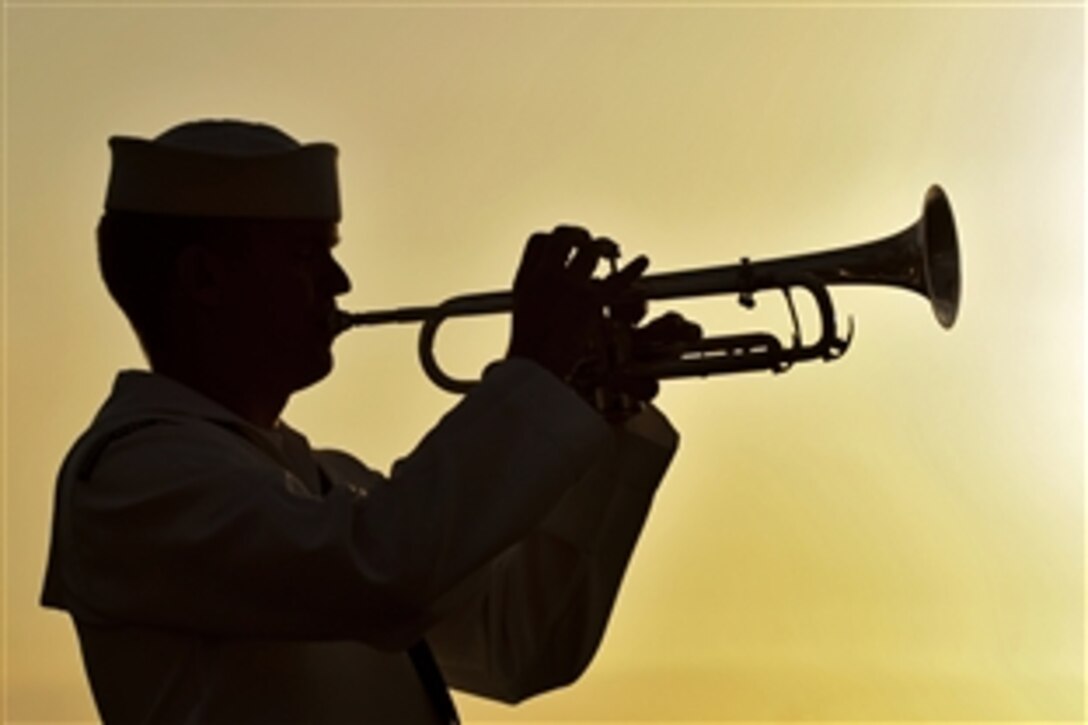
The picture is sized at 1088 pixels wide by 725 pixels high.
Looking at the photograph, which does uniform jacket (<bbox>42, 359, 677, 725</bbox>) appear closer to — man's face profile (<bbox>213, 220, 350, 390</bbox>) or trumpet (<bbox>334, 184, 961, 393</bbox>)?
man's face profile (<bbox>213, 220, 350, 390</bbox>)

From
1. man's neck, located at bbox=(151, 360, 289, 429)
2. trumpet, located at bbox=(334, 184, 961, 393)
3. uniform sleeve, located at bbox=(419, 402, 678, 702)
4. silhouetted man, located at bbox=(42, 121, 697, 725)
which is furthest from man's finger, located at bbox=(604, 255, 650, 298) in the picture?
man's neck, located at bbox=(151, 360, 289, 429)

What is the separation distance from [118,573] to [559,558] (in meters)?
0.69

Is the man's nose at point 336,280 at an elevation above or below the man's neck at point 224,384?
above

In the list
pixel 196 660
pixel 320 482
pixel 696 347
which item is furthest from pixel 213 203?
pixel 696 347

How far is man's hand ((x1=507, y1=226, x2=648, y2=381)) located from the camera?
82.9 inches

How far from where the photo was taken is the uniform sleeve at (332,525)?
1964 mm

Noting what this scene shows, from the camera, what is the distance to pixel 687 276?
8.84 feet

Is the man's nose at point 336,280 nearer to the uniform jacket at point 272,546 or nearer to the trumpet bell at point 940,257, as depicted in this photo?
the uniform jacket at point 272,546

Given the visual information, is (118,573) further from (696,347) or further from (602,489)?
(696,347)

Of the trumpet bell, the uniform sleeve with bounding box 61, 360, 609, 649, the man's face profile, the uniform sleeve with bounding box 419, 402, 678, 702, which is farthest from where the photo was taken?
the trumpet bell

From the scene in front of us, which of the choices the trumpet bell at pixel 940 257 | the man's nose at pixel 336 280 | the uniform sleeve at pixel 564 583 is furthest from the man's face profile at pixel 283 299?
the trumpet bell at pixel 940 257

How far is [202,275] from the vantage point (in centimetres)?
226

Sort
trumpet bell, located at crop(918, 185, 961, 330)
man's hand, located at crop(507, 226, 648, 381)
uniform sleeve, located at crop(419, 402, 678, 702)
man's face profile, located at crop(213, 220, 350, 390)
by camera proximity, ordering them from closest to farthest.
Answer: man's hand, located at crop(507, 226, 648, 381)
man's face profile, located at crop(213, 220, 350, 390)
uniform sleeve, located at crop(419, 402, 678, 702)
trumpet bell, located at crop(918, 185, 961, 330)

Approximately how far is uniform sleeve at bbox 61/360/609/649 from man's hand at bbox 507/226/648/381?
1.6 inches
